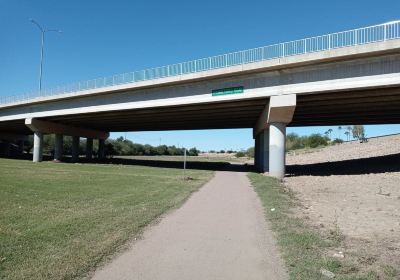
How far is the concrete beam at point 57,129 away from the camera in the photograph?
52.4 metres

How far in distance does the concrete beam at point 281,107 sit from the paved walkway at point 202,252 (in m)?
15.9

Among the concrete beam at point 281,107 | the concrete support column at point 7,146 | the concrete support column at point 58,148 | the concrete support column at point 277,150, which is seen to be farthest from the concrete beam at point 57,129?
the concrete beam at point 281,107

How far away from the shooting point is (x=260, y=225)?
10008mm

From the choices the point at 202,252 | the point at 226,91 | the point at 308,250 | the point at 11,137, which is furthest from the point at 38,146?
the point at 308,250

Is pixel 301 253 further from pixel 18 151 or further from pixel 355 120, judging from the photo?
pixel 18 151

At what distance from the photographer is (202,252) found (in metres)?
7.23

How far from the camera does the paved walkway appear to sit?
19.5 ft

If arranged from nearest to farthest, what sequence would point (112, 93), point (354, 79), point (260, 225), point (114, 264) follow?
point (114, 264) → point (260, 225) → point (354, 79) → point (112, 93)

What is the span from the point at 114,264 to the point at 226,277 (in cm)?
183

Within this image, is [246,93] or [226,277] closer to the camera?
[226,277]

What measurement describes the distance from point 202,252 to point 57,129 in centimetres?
5338

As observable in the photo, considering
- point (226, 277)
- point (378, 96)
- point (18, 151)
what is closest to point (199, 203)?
point (226, 277)

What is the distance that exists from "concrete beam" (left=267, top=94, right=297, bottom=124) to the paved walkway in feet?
52.2

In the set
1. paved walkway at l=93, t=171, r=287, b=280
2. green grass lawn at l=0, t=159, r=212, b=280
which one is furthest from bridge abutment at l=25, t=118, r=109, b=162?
paved walkway at l=93, t=171, r=287, b=280
